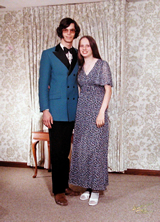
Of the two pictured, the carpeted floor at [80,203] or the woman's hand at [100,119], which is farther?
the woman's hand at [100,119]

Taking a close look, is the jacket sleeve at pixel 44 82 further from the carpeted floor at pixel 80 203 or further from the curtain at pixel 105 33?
the curtain at pixel 105 33

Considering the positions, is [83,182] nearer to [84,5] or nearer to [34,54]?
[34,54]

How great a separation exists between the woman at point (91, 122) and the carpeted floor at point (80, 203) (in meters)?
0.19

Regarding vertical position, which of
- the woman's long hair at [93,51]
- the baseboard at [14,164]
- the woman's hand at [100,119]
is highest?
the woman's long hair at [93,51]

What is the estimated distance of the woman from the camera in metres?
2.35

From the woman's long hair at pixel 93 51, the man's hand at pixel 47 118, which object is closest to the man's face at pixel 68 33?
the woman's long hair at pixel 93 51

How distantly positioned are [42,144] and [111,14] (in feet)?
6.66

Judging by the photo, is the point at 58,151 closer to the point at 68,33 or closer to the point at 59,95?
the point at 59,95

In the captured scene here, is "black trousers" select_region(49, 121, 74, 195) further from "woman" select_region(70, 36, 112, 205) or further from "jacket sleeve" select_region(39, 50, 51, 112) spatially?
"jacket sleeve" select_region(39, 50, 51, 112)

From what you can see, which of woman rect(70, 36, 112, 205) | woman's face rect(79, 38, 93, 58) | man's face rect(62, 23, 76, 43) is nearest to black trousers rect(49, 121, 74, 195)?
woman rect(70, 36, 112, 205)

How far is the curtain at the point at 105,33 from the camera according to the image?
3.32 meters

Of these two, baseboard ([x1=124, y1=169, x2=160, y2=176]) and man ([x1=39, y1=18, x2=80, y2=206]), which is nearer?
man ([x1=39, y1=18, x2=80, y2=206])

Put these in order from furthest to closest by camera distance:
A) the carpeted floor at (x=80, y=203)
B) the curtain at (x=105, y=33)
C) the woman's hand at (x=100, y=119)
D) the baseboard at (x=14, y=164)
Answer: the baseboard at (x=14, y=164)
the curtain at (x=105, y=33)
the woman's hand at (x=100, y=119)
the carpeted floor at (x=80, y=203)

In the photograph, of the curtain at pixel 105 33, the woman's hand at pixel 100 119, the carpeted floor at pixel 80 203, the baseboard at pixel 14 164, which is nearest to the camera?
the carpeted floor at pixel 80 203
